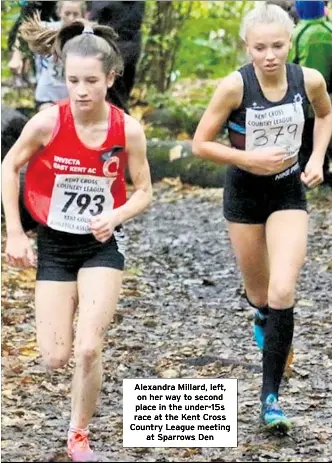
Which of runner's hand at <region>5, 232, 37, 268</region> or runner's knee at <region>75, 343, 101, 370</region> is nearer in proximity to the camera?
runner's knee at <region>75, 343, 101, 370</region>

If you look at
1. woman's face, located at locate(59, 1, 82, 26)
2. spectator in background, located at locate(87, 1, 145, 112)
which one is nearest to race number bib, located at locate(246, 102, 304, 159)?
woman's face, located at locate(59, 1, 82, 26)

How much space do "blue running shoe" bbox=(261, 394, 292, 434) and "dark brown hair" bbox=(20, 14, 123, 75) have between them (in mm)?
1532

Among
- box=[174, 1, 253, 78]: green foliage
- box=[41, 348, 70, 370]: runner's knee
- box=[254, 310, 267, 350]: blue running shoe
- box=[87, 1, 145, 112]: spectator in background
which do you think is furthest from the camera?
box=[174, 1, 253, 78]: green foliage

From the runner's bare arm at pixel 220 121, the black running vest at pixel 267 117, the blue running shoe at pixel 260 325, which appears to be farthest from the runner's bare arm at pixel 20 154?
the blue running shoe at pixel 260 325

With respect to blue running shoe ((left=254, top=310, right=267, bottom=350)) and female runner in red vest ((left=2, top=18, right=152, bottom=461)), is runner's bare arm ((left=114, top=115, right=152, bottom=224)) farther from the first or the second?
blue running shoe ((left=254, top=310, right=267, bottom=350))

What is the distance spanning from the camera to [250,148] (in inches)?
197

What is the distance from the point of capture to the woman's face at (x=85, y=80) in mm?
4500

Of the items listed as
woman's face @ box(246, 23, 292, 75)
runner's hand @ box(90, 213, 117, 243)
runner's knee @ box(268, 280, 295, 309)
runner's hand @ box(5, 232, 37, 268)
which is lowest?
runner's knee @ box(268, 280, 295, 309)

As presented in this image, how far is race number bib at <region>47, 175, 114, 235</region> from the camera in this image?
4582 mm

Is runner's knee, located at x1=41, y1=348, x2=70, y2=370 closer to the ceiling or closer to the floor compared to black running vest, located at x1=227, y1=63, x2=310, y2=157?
closer to the floor

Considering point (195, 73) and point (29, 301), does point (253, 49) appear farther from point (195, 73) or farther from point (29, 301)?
point (195, 73)

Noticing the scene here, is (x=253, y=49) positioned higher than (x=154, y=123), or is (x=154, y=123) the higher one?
(x=154, y=123)

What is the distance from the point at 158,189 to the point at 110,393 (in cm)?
636

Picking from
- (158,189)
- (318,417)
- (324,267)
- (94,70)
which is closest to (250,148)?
(94,70)
